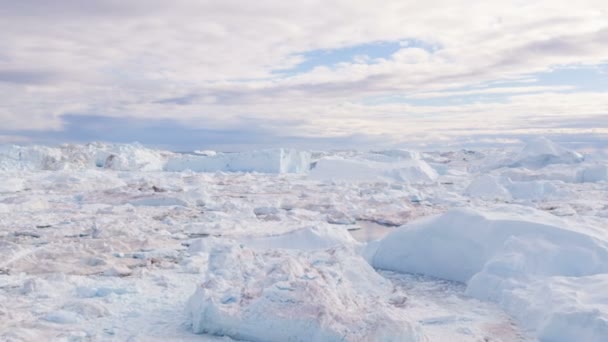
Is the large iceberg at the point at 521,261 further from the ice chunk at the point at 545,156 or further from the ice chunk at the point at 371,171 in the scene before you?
the ice chunk at the point at 545,156

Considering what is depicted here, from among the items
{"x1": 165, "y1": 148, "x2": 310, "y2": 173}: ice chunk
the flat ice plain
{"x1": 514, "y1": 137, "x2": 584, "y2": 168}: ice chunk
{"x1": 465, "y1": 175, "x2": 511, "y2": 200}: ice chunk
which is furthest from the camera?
{"x1": 165, "y1": 148, "x2": 310, "y2": 173}: ice chunk

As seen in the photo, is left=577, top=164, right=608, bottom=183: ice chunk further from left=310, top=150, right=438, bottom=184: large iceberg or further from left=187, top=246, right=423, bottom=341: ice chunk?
left=187, top=246, right=423, bottom=341: ice chunk

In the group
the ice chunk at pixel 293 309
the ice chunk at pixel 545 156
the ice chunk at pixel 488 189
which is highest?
the ice chunk at pixel 545 156

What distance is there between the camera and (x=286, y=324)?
3.35 metres

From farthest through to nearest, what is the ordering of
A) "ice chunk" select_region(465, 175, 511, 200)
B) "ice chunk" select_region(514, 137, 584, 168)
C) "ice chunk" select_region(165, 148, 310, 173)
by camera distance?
1. "ice chunk" select_region(165, 148, 310, 173)
2. "ice chunk" select_region(514, 137, 584, 168)
3. "ice chunk" select_region(465, 175, 511, 200)

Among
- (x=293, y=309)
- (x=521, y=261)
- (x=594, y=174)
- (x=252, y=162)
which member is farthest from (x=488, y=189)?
(x=252, y=162)

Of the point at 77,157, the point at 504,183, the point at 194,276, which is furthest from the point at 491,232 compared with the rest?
the point at 77,157

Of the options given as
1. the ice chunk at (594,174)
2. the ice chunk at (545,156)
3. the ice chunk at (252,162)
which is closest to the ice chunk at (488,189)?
the ice chunk at (594,174)

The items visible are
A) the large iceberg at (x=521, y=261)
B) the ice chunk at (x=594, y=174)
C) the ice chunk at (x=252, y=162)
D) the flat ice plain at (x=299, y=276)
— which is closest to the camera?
the flat ice plain at (x=299, y=276)

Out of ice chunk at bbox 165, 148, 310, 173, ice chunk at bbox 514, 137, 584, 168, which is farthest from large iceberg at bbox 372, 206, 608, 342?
ice chunk at bbox 165, 148, 310, 173

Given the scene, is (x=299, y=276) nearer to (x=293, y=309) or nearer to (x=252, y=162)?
(x=293, y=309)

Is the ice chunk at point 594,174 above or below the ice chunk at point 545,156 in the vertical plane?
below

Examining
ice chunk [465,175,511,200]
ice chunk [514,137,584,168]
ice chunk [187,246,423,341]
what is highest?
ice chunk [514,137,584,168]

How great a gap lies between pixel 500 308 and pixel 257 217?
593 cm
